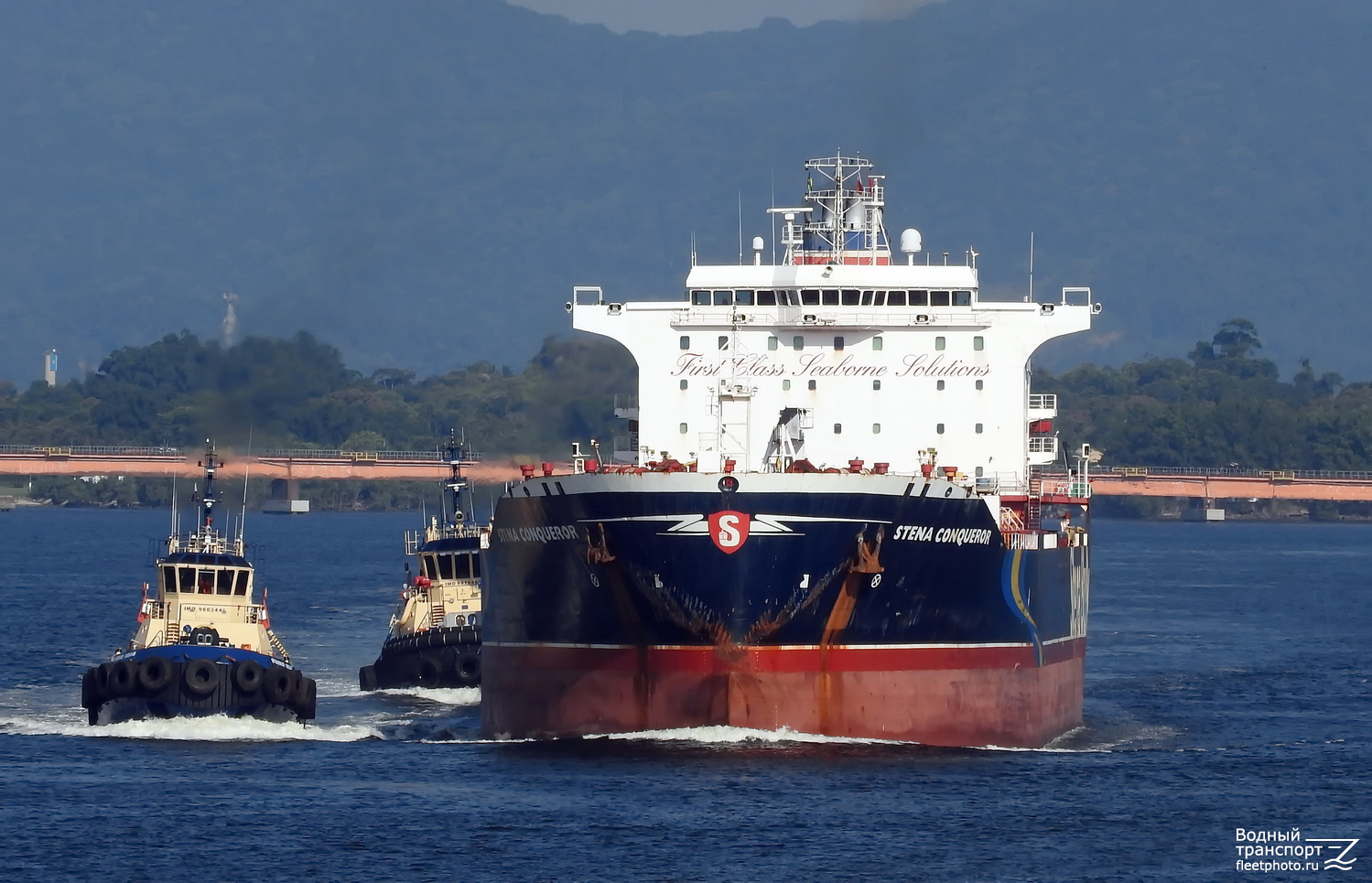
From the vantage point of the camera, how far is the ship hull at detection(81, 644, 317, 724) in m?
52.6

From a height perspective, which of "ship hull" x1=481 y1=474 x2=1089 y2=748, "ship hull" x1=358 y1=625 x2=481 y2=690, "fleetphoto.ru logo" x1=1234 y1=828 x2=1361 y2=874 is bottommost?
"fleetphoto.ru logo" x1=1234 y1=828 x2=1361 y2=874

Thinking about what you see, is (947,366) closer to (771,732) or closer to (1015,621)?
(1015,621)

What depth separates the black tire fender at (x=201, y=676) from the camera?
5250 centimetres

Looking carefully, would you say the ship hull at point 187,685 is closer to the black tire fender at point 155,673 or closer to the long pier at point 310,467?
the black tire fender at point 155,673

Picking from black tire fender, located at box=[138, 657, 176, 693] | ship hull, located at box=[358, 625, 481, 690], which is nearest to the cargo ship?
black tire fender, located at box=[138, 657, 176, 693]

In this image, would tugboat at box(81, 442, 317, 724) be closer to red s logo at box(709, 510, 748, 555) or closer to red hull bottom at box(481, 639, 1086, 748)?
red hull bottom at box(481, 639, 1086, 748)

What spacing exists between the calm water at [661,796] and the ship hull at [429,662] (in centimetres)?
76

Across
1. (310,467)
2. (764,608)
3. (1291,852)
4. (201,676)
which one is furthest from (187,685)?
(310,467)

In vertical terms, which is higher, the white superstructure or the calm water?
the white superstructure

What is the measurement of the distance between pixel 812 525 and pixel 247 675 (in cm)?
1416

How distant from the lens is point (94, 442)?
188m

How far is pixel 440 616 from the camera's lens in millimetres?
69688

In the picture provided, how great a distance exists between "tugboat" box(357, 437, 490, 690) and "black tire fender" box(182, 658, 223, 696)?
1200cm

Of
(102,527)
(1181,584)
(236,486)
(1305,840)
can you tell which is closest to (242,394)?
(236,486)
